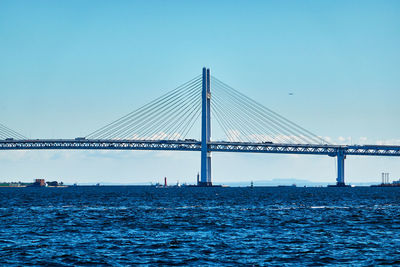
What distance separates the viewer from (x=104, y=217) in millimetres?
53781

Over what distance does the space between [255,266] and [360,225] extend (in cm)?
2044

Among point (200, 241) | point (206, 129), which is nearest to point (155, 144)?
point (206, 129)

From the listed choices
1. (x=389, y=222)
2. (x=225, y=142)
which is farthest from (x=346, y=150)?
(x=389, y=222)

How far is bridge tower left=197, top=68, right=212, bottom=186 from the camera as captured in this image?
151375 millimetres

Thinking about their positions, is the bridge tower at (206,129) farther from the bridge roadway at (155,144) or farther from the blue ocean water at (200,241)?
the blue ocean water at (200,241)

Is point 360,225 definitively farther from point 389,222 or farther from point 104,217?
point 104,217

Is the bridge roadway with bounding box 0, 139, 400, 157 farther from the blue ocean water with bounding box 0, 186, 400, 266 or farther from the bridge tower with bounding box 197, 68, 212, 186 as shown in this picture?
the blue ocean water with bounding box 0, 186, 400, 266

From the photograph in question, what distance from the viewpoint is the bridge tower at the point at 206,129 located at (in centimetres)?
15138

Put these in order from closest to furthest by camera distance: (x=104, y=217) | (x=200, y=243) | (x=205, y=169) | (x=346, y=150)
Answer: (x=200, y=243) < (x=104, y=217) < (x=205, y=169) < (x=346, y=150)

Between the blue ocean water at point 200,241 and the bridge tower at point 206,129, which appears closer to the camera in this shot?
the blue ocean water at point 200,241

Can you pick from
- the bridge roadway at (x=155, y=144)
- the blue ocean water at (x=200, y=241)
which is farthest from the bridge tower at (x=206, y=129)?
the blue ocean water at (x=200, y=241)

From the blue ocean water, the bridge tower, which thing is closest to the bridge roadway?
the bridge tower

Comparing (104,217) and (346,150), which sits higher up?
(346,150)

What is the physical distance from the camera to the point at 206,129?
152m
